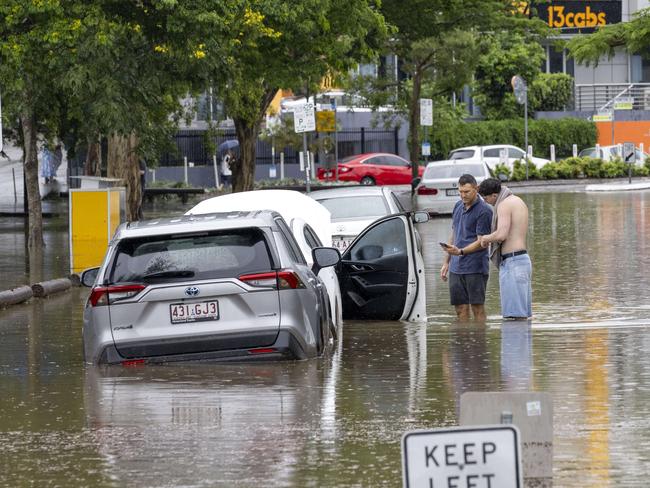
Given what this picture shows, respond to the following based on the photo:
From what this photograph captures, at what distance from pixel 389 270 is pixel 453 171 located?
885 inches

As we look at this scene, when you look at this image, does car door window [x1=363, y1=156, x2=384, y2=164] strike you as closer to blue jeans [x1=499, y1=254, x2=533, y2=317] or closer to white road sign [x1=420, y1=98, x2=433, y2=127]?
white road sign [x1=420, y1=98, x2=433, y2=127]

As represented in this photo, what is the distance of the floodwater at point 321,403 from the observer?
795 centimetres

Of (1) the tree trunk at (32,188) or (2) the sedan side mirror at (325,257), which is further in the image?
(1) the tree trunk at (32,188)

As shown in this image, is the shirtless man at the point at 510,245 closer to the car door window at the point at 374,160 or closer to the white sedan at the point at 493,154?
the white sedan at the point at 493,154

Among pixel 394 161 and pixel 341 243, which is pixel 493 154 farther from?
pixel 341 243

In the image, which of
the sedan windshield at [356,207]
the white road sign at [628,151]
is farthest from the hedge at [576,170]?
the sedan windshield at [356,207]

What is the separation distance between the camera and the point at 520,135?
225 feet

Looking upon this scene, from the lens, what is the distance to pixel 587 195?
45844 millimetres

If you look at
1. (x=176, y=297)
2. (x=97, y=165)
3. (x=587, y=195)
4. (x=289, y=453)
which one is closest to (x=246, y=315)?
(x=176, y=297)

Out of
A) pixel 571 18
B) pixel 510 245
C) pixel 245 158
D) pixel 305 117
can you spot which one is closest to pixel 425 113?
pixel 245 158

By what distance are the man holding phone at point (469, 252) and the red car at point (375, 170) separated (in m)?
40.3

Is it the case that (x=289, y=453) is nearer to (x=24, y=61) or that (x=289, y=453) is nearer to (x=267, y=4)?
(x=24, y=61)

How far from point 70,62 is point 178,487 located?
50.0 feet

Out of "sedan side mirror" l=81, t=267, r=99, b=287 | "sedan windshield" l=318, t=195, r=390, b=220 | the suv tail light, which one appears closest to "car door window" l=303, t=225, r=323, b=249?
"sedan side mirror" l=81, t=267, r=99, b=287
